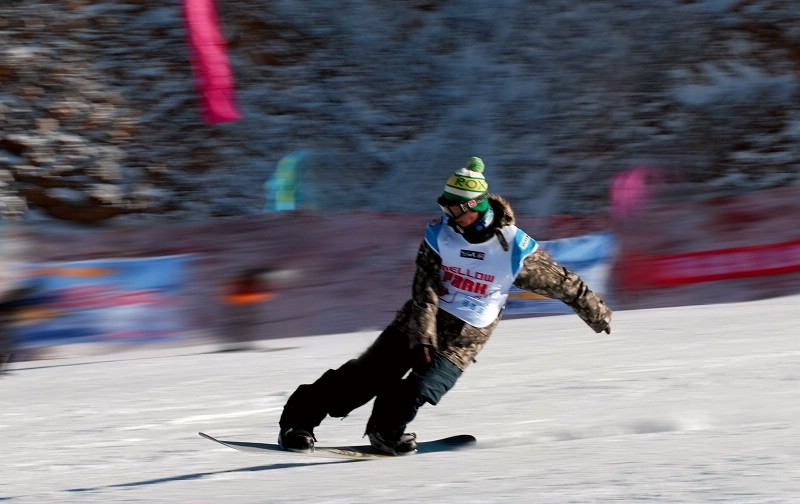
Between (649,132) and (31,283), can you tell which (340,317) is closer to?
(31,283)

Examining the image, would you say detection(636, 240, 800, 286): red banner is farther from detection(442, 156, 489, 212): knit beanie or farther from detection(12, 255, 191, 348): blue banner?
detection(442, 156, 489, 212): knit beanie

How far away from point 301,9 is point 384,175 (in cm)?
415

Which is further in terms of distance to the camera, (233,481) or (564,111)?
(564,111)

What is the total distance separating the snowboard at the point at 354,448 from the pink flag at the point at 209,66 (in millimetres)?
13733

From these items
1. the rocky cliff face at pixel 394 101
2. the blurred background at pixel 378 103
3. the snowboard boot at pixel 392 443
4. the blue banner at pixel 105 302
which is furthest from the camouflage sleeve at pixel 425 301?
the rocky cliff face at pixel 394 101

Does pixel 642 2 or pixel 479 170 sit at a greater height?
pixel 479 170

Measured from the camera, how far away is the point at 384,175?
18.4 meters

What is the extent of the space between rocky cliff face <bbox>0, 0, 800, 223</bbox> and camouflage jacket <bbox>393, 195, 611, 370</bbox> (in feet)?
38.1

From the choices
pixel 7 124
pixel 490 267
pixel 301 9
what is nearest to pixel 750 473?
pixel 490 267

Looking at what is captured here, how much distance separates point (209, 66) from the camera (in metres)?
19.1

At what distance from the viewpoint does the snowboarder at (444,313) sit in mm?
5199

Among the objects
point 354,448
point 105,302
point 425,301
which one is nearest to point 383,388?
point 354,448

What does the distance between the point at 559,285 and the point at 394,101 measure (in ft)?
47.0

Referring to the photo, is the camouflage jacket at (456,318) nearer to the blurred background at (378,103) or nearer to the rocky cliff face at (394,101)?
the blurred background at (378,103)
